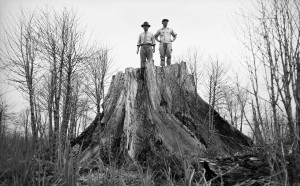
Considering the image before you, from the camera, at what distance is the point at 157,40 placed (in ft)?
27.8

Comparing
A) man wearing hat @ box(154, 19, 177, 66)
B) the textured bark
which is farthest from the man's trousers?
the textured bark

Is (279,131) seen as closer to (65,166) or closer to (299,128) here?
(299,128)

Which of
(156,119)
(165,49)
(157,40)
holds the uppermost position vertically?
(157,40)

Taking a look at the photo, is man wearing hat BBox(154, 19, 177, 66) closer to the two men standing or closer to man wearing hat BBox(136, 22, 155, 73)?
the two men standing

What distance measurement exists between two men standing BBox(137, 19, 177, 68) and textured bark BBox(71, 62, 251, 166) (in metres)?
1.54

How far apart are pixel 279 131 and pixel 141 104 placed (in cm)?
458

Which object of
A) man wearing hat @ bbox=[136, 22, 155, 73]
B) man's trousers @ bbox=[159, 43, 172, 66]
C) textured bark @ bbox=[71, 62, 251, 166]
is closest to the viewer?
textured bark @ bbox=[71, 62, 251, 166]

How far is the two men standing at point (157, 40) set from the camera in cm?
804

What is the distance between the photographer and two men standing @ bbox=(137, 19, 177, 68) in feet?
26.4

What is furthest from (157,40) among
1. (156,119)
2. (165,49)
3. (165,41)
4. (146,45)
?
(156,119)

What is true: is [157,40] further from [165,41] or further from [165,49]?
[165,49]

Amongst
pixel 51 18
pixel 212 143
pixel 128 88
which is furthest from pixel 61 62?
pixel 212 143

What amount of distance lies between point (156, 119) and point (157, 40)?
12.3ft

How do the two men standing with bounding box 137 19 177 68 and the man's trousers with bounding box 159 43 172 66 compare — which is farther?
the man's trousers with bounding box 159 43 172 66
